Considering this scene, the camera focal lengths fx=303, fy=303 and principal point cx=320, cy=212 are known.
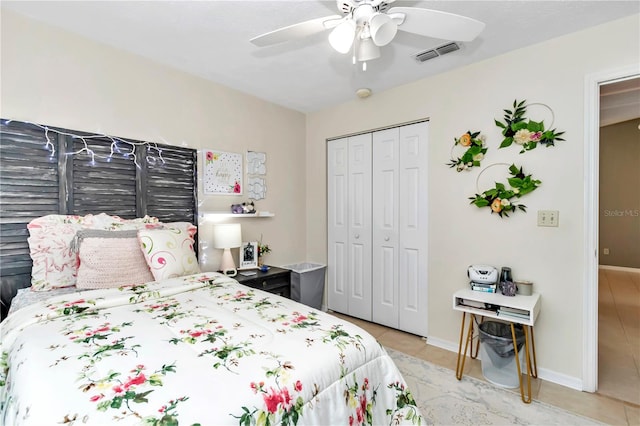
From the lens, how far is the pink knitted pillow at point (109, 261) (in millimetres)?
1803

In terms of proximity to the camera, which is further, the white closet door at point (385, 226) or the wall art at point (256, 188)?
the wall art at point (256, 188)

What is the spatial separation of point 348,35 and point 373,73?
4.20 feet

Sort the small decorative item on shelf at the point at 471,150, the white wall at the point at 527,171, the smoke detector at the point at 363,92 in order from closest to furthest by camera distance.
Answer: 1. the white wall at the point at 527,171
2. the small decorative item on shelf at the point at 471,150
3. the smoke detector at the point at 363,92

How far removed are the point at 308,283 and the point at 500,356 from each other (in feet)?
6.00

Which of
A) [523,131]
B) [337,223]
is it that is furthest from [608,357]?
[337,223]

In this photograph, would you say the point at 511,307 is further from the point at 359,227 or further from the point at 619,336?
the point at 619,336

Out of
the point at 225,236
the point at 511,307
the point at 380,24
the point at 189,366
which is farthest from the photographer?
the point at 225,236

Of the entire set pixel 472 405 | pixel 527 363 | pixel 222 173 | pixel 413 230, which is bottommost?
pixel 472 405

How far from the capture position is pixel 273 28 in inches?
79.0

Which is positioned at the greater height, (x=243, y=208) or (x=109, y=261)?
(x=243, y=208)

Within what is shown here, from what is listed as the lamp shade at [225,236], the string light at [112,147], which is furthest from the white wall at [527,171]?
the string light at [112,147]

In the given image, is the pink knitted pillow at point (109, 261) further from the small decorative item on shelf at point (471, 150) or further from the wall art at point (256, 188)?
the small decorative item on shelf at point (471, 150)

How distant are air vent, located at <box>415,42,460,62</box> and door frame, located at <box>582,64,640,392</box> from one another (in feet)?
2.90

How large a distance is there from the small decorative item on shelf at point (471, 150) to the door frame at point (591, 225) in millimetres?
633
